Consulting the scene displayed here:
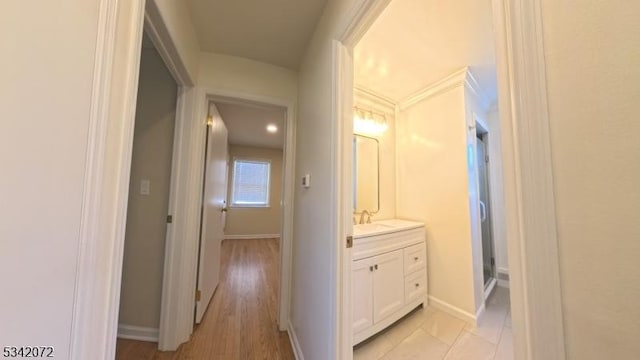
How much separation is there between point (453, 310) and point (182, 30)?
10.7 ft

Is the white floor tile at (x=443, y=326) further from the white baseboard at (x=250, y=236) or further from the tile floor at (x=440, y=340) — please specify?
the white baseboard at (x=250, y=236)

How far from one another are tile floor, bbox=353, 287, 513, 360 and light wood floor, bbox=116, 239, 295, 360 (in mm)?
721

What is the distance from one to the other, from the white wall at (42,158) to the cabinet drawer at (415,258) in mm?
2182

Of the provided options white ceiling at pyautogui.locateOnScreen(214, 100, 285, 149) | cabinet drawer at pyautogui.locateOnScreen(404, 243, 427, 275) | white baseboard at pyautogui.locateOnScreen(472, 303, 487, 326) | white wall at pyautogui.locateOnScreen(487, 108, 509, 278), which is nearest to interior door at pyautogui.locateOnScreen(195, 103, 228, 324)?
white ceiling at pyautogui.locateOnScreen(214, 100, 285, 149)

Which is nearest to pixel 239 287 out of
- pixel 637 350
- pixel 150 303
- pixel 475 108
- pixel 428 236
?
pixel 150 303

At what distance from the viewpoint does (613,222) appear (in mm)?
328

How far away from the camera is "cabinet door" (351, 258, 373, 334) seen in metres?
1.68

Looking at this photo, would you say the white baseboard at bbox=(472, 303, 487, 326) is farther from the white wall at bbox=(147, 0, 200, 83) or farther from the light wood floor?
the white wall at bbox=(147, 0, 200, 83)

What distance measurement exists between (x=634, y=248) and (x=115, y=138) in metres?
1.23

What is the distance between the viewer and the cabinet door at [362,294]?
1679 millimetres

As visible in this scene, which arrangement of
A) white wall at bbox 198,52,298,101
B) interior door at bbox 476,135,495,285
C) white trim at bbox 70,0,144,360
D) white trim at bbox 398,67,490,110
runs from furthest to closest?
interior door at bbox 476,135,495,285
white trim at bbox 398,67,490,110
white wall at bbox 198,52,298,101
white trim at bbox 70,0,144,360

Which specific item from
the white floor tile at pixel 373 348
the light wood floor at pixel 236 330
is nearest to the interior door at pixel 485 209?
the white floor tile at pixel 373 348

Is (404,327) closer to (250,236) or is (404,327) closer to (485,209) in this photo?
(485,209)

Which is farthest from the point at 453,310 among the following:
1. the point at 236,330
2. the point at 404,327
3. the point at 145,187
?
the point at 145,187
